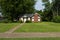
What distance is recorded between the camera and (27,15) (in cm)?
8462

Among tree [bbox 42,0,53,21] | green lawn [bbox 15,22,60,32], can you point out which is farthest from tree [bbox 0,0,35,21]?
green lawn [bbox 15,22,60,32]

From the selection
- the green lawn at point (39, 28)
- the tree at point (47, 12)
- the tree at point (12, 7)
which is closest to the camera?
the green lawn at point (39, 28)

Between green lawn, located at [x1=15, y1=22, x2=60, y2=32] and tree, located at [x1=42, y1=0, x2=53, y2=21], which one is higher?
green lawn, located at [x1=15, y1=22, x2=60, y2=32]

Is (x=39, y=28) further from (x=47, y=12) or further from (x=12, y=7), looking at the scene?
(x=47, y=12)

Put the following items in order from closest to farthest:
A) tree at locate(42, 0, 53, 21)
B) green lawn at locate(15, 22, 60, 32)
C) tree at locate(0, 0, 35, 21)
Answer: green lawn at locate(15, 22, 60, 32) → tree at locate(0, 0, 35, 21) → tree at locate(42, 0, 53, 21)

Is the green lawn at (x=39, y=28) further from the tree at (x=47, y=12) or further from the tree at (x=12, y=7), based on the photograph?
the tree at (x=47, y=12)

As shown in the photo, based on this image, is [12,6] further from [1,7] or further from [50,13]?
[50,13]

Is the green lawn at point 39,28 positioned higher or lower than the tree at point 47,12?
higher

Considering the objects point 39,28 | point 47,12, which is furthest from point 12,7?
point 39,28

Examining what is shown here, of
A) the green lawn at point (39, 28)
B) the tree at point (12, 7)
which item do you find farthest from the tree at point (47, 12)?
the green lawn at point (39, 28)

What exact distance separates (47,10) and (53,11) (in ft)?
10.1

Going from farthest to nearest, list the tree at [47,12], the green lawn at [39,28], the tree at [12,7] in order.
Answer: the tree at [47,12] → the tree at [12,7] → the green lawn at [39,28]

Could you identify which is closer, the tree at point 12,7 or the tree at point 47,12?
the tree at point 12,7

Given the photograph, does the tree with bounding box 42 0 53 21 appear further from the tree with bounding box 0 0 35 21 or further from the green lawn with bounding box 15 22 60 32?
the green lawn with bounding box 15 22 60 32
